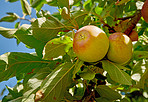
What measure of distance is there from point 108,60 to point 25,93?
45 cm

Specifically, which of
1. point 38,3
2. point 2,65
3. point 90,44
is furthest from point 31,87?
point 38,3

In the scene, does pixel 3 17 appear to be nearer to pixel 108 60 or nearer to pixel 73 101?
pixel 73 101

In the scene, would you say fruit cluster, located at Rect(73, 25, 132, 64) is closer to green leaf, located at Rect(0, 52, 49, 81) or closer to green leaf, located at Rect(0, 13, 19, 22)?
green leaf, located at Rect(0, 52, 49, 81)

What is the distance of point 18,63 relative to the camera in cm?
95

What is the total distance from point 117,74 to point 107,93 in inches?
12.6

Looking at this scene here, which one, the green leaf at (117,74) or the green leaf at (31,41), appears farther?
the green leaf at (31,41)

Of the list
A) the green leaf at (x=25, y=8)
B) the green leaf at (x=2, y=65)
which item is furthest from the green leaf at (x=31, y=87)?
the green leaf at (x=25, y=8)

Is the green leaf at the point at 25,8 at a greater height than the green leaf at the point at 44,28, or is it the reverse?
the green leaf at the point at 25,8

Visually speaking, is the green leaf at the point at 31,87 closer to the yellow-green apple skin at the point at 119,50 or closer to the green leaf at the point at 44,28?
the green leaf at the point at 44,28

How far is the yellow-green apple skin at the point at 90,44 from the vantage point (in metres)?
A: 0.67

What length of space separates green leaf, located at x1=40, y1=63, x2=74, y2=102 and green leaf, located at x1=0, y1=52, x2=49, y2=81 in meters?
0.28

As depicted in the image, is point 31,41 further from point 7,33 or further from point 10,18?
point 10,18

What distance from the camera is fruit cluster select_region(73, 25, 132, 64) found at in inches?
26.3

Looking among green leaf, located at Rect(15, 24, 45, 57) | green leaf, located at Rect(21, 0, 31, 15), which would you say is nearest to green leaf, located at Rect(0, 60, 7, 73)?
green leaf, located at Rect(15, 24, 45, 57)
